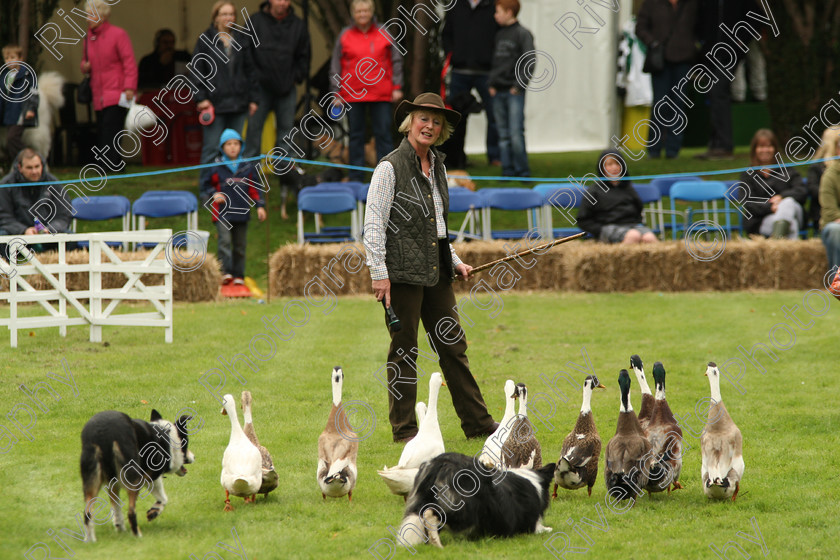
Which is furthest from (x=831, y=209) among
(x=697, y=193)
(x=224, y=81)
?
(x=224, y=81)

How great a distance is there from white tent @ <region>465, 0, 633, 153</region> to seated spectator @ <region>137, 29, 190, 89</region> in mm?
5867

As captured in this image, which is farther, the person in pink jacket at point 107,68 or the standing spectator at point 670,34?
the standing spectator at point 670,34

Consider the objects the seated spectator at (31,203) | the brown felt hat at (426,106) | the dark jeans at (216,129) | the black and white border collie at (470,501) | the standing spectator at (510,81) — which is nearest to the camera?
the black and white border collie at (470,501)

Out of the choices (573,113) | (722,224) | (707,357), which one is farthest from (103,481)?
(573,113)

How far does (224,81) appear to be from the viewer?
14.7m

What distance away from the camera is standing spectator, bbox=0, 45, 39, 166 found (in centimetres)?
1558

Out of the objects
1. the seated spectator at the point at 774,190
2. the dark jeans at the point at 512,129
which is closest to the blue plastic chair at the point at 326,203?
the dark jeans at the point at 512,129

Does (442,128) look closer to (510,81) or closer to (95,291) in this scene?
(95,291)

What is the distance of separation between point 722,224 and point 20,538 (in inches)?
533

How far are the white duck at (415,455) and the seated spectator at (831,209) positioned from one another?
340 inches

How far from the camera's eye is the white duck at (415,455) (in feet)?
18.1

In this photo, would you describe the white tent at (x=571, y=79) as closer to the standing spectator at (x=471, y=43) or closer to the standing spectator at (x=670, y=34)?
the standing spectator at (x=670, y=34)

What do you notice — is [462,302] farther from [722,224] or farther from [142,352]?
[722,224]

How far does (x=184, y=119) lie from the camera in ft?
62.5
